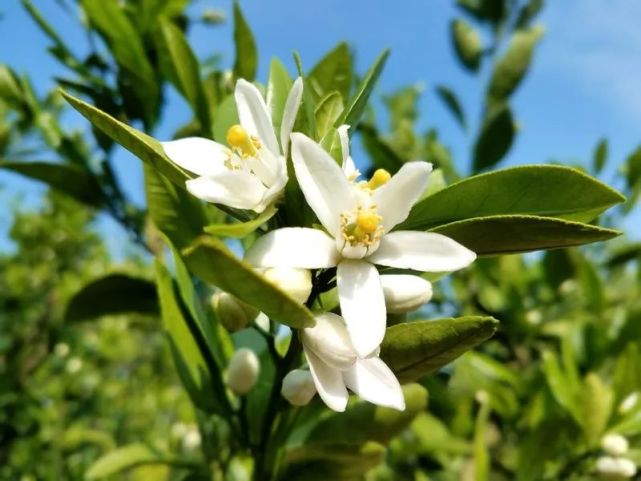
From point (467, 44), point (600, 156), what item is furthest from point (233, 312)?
point (467, 44)

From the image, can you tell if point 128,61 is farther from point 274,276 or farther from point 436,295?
point 436,295

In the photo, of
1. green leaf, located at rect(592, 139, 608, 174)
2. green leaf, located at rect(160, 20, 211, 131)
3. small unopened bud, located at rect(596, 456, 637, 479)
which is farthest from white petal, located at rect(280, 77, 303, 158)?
green leaf, located at rect(592, 139, 608, 174)

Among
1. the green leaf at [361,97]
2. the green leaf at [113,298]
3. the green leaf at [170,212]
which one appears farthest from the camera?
the green leaf at [113,298]

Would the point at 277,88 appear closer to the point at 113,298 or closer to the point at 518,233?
the point at 518,233

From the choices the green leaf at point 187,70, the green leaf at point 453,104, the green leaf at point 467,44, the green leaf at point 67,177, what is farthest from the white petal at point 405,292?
the green leaf at point 467,44

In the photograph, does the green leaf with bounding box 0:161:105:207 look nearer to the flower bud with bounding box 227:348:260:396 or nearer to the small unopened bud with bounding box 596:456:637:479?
the flower bud with bounding box 227:348:260:396

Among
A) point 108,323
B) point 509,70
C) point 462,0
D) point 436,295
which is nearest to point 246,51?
point 436,295

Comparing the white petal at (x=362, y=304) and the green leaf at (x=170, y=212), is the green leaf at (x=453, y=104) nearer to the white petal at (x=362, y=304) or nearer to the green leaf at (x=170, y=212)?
the green leaf at (x=170, y=212)
